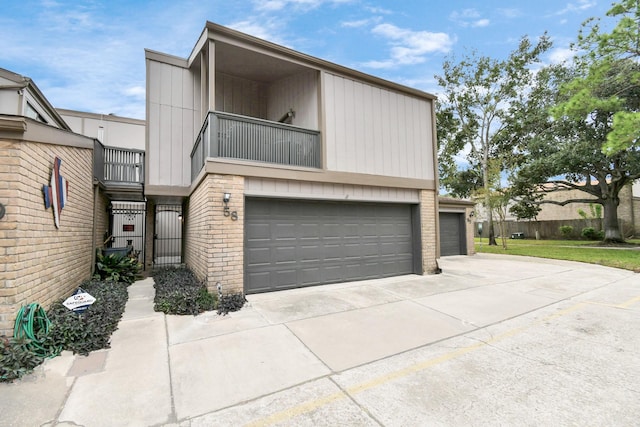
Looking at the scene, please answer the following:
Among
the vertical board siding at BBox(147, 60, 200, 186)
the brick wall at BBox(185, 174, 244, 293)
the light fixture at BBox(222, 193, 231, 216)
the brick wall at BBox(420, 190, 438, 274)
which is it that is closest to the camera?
the brick wall at BBox(185, 174, 244, 293)

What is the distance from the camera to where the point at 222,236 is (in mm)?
5785

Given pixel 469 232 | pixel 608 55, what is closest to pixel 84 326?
pixel 469 232

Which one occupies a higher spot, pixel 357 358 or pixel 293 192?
pixel 293 192

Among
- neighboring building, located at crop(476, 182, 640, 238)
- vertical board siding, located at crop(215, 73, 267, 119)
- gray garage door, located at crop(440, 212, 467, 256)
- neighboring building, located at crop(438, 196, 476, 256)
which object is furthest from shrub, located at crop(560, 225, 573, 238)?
vertical board siding, located at crop(215, 73, 267, 119)

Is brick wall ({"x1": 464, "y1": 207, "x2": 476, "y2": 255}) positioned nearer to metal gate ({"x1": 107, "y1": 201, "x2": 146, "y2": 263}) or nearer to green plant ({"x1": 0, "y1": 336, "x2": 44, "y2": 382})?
metal gate ({"x1": 107, "y1": 201, "x2": 146, "y2": 263})

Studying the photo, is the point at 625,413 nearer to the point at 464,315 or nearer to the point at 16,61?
the point at 464,315

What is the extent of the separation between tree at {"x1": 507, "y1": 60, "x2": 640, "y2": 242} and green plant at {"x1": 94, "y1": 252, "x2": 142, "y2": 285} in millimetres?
22005

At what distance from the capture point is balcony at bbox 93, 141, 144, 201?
9.09 m

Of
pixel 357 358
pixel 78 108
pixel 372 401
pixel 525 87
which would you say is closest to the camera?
pixel 372 401

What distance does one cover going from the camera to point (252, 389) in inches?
109

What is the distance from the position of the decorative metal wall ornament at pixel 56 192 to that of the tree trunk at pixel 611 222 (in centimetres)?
2781

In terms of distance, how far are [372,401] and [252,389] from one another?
1151 millimetres

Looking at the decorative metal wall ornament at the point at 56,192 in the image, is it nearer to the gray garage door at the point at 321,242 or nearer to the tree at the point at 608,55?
the gray garage door at the point at 321,242

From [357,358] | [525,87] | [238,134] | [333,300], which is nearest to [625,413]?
[357,358]
